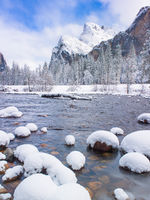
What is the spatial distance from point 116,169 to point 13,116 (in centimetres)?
872

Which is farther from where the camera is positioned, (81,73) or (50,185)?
(81,73)

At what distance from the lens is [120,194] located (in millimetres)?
3031

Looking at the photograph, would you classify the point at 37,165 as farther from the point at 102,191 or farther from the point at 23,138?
the point at 23,138

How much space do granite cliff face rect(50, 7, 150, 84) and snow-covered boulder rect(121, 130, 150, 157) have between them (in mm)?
31360

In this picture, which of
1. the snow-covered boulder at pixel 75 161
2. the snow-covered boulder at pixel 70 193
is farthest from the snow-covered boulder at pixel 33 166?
the snow-covered boulder at pixel 70 193

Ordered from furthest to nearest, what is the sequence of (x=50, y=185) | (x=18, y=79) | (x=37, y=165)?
(x=18, y=79) < (x=37, y=165) < (x=50, y=185)

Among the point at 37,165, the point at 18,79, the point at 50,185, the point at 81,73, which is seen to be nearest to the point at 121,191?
the point at 50,185

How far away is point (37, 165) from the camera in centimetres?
359

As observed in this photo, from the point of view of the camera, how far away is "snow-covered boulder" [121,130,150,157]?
4.71 metres

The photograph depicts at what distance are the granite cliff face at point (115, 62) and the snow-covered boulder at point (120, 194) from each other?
33743 millimetres

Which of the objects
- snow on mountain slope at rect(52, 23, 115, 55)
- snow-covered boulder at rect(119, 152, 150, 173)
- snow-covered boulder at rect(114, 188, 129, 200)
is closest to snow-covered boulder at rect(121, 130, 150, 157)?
snow-covered boulder at rect(119, 152, 150, 173)

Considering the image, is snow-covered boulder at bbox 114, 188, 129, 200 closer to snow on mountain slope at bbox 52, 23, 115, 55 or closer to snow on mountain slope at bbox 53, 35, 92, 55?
snow on mountain slope at bbox 52, 23, 115, 55

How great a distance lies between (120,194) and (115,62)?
202 feet

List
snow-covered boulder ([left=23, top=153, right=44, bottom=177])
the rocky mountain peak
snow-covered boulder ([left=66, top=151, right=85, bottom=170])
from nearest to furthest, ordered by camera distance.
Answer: snow-covered boulder ([left=23, top=153, right=44, bottom=177])
snow-covered boulder ([left=66, top=151, right=85, bottom=170])
the rocky mountain peak
